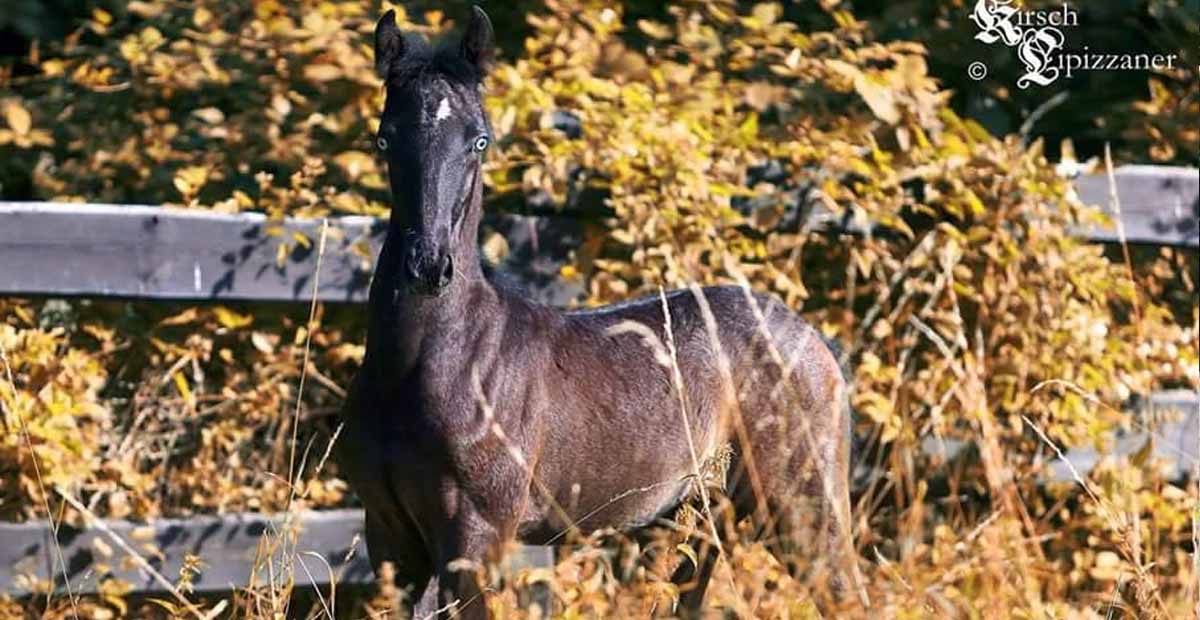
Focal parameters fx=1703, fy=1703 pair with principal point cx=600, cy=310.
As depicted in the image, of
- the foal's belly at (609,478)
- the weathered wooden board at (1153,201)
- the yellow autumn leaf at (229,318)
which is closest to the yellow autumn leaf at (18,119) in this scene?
the yellow autumn leaf at (229,318)

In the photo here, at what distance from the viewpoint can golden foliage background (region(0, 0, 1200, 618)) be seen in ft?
17.1

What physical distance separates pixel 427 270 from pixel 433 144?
1.09 ft

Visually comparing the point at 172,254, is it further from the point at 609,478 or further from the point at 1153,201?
the point at 1153,201

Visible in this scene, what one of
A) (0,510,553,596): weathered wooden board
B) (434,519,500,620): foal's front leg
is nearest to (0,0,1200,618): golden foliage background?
(0,510,553,596): weathered wooden board

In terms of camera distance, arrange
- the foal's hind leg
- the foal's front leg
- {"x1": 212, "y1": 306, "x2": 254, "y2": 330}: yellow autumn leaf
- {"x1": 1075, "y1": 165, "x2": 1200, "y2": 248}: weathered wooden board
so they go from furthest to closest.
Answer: {"x1": 1075, "y1": 165, "x2": 1200, "y2": 248}: weathered wooden board, {"x1": 212, "y1": 306, "x2": 254, "y2": 330}: yellow autumn leaf, the foal's hind leg, the foal's front leg

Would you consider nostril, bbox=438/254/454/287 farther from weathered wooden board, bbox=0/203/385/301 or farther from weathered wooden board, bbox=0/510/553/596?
weathered wooden board, bbox=0/203/385/301

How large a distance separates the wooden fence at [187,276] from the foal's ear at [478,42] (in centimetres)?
116

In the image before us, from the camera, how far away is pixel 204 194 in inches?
232

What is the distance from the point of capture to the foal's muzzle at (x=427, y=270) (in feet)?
11.8

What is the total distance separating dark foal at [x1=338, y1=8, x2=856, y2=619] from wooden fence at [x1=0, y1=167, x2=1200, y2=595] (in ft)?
2.46

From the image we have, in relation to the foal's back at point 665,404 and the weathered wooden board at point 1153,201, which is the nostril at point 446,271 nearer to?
the foal's back at point 665,404

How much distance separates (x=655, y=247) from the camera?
17.5 ft

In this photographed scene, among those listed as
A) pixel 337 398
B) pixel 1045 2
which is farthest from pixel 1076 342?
pixel 337 398

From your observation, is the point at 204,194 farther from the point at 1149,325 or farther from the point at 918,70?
the point at 1149,325
